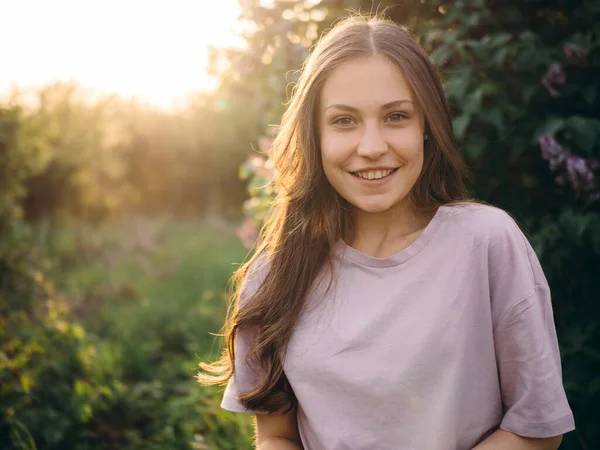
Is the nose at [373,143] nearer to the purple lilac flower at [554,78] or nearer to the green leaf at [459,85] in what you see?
the green leaf at [459,85]

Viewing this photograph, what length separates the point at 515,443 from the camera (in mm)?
1527

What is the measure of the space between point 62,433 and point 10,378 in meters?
0.56

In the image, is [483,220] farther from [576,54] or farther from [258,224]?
[258,224]

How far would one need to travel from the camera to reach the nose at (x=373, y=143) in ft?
5.44

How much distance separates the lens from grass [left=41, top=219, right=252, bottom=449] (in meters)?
3.84

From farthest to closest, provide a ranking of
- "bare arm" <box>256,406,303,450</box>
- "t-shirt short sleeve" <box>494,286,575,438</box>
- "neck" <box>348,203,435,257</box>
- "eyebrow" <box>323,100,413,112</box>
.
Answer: "bare arm" <box>256,406,303,450</box>, "neck" <box>348,203,435,257</box>, "eyebrow" <box>323,100,413,112</box>, "t-shirt short sleeve" <box>494,286,575,438</box>

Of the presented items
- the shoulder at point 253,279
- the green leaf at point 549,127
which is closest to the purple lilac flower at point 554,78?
the green leaf at point 549,127

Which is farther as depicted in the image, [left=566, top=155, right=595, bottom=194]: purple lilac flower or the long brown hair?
[left=566, top=155, right=595, bottom=194]: purple lilac flower

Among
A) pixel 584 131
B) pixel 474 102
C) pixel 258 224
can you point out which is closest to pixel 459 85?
pixel 474 102

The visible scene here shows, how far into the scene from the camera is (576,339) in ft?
7.63

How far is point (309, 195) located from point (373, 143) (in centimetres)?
34

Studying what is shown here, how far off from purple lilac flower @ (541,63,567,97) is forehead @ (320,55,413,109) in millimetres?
927

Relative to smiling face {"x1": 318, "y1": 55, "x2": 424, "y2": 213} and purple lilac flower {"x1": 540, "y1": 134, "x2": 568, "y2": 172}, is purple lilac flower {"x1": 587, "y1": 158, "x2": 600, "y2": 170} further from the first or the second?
smiling face {"x1": 318, "y1": 55, "x2": 424, "y2": 213}

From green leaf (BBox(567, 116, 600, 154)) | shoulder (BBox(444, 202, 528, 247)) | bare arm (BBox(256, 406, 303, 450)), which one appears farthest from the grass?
green leaf (BBox(567, 116, 600, 154))
